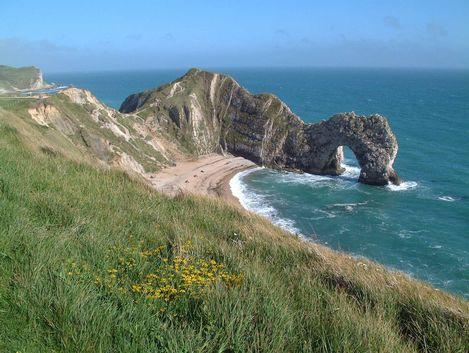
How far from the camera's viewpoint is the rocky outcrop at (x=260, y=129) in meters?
61.5

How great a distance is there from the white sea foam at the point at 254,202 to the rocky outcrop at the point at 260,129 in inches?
436

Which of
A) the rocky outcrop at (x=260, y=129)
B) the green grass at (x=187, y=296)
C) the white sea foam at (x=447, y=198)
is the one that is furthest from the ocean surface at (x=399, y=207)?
the green grass at (x=187, y=296)

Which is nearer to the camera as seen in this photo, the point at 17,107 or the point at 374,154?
the point at 17,107

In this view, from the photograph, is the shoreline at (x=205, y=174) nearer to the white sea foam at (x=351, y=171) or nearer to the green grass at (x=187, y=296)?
the white sea foam at (x=351, y=171)

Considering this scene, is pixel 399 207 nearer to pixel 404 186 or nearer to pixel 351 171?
pixel 404 186

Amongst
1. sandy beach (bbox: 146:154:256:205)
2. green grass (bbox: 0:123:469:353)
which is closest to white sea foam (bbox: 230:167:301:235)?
sandy beach (bbox: 146:154:256:205)

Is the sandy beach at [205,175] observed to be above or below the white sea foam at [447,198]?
below

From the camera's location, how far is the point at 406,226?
4256 cm

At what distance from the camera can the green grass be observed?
13.6ft

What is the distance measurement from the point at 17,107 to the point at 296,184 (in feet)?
117

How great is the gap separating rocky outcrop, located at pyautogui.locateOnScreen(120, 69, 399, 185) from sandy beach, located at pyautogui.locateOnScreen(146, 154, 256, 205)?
12.1 feet

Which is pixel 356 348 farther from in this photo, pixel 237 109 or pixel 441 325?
pixel 237 109

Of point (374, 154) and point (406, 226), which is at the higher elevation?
point (374, 154)

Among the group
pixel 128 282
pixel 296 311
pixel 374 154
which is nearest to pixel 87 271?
pixel 128 282
